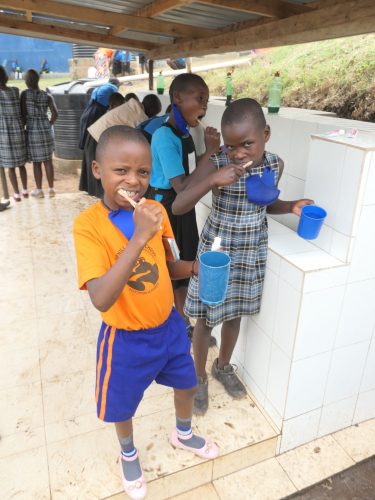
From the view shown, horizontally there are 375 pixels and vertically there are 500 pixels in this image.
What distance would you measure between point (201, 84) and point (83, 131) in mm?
2724

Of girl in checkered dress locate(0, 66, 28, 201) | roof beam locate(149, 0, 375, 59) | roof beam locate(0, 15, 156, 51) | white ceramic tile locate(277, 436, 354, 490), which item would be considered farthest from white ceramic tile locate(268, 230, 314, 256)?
girl in checkered dress locate(0, 66, 28, 201)

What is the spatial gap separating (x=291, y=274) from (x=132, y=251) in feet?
2.74

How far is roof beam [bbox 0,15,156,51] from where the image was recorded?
4.43 metres

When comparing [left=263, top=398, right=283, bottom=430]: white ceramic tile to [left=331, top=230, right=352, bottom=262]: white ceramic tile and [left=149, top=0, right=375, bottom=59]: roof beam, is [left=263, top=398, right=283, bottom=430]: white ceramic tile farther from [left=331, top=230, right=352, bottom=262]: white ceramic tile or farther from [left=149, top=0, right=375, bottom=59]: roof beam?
[left=149, top=0, right=375, bottom=59]: roof beam

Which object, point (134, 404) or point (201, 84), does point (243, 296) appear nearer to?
point (134, 404)

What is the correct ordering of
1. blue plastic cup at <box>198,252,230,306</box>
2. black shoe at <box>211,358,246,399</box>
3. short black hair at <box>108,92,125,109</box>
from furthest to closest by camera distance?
short black hair at <box>108,92,125,109</box> < black shoe at <box>211,358,246,399</box> < blue plastic cup at <box>198,252,230,306</box>

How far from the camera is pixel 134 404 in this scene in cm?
156

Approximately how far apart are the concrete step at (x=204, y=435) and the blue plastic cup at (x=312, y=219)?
1.05 meters

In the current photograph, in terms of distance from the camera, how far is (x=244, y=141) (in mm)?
1654

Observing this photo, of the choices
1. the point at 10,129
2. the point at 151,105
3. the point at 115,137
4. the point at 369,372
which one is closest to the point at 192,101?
the point at 115,137

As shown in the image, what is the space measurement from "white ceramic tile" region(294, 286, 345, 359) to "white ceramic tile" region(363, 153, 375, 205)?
1.36 feet

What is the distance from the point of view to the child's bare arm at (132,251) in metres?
1.22

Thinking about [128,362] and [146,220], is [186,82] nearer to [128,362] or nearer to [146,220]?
[146,220]

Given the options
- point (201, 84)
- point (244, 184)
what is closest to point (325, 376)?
point (244, 184)
